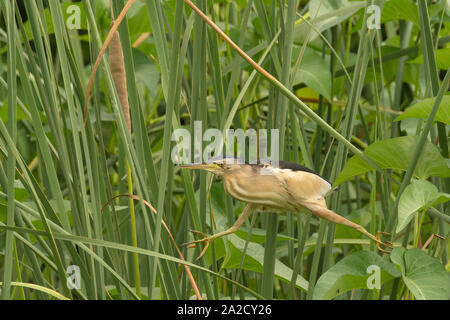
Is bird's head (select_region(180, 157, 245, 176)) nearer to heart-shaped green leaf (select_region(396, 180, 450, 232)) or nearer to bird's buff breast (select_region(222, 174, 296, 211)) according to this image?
bird's buff breast (select_region(222, 174, 296, 211))

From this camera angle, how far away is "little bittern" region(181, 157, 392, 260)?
0.36 m

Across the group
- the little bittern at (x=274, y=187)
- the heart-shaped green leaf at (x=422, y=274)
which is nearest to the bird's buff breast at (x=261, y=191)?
the little bittern at (x=274, y=187)

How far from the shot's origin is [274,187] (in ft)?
1.18

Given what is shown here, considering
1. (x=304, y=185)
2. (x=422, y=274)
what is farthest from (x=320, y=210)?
(x=422, y=274)

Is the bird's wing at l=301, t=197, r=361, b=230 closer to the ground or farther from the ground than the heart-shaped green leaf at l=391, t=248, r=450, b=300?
farther from the ground

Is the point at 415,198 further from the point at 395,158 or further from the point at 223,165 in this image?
the point at 223,165

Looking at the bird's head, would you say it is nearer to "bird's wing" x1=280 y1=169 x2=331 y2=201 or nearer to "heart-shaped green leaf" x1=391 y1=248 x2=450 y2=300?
"bird's wing" x1=280 y1=169 x2=331 y2=201

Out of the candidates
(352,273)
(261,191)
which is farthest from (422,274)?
(261,191)

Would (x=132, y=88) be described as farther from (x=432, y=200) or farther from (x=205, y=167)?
(x=432, y=200)

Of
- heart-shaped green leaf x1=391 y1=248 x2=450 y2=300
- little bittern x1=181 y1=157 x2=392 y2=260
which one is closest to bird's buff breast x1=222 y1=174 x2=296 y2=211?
little bittern x1=181 y1=157 x2=392 y2=260

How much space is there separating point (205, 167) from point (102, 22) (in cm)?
58

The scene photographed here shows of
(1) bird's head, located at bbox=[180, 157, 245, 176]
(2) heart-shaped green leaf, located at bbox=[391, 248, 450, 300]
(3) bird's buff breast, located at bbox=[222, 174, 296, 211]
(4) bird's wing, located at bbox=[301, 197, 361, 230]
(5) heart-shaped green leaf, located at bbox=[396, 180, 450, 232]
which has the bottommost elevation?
(2) heart-shaped green leaf, located at bbox=[391, 248, 450, 300]
